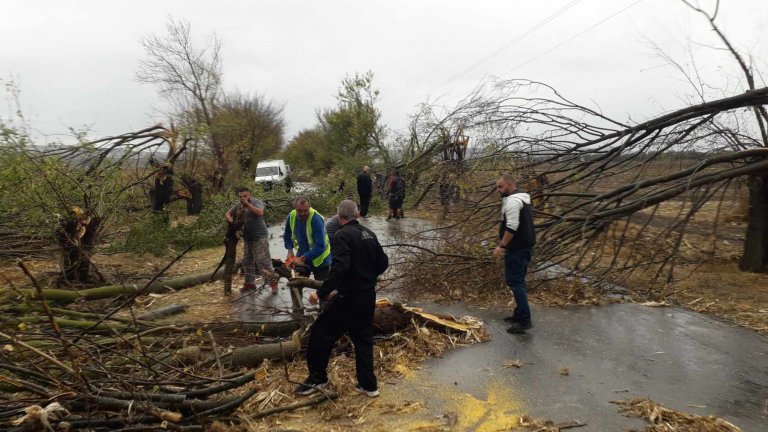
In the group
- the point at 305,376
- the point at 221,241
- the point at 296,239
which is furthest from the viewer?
the point at 221,241

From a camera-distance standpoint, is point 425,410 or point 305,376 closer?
point 425,410

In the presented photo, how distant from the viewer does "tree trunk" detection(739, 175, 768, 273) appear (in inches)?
285

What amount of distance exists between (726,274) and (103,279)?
10.1m

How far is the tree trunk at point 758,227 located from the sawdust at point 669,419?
218 inches

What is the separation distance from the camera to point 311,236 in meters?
5.45

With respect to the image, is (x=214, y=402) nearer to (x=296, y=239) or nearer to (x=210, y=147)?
(x=296, y=239)

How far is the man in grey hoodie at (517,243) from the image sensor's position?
502 cm

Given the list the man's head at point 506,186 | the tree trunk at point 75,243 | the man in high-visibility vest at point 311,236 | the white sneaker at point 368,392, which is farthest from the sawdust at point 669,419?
the tree trunk at point 75,243

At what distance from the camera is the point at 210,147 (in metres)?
13.9

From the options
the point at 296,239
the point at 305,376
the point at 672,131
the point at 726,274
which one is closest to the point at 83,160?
the point at 296,239

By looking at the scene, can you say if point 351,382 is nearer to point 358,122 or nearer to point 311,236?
point 311,236

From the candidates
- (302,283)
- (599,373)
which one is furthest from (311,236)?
(599,373)

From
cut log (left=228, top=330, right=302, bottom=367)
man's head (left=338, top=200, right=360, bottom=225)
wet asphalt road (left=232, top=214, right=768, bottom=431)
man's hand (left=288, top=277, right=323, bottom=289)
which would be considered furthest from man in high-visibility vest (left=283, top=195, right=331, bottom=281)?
man's head (left=338, top=200, right=360, bottom=225)

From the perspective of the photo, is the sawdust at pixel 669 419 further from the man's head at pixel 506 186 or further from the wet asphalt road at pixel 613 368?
the man's head at pixel 506 186
